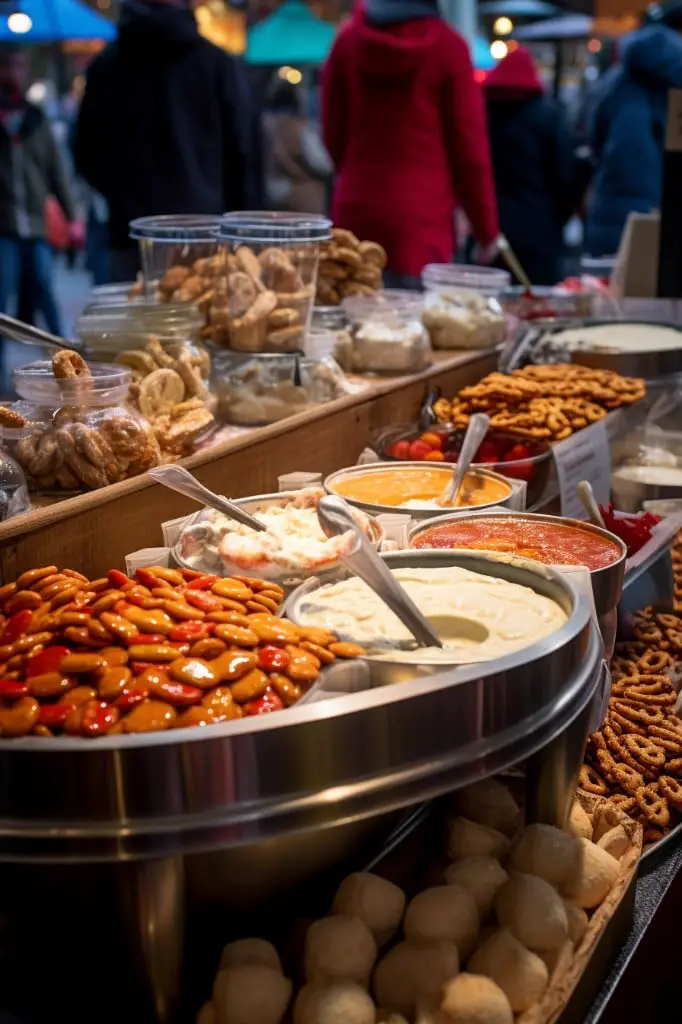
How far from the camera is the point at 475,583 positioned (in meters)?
1.45

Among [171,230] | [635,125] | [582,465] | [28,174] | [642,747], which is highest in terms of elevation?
[635,125]

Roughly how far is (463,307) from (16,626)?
6.82 feet

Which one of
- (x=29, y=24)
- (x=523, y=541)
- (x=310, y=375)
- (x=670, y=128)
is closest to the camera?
(x=523, y=541)

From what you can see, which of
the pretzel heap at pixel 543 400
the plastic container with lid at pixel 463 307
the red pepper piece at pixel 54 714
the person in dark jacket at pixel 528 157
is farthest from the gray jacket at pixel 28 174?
the red pepper piece at pixel 54 714

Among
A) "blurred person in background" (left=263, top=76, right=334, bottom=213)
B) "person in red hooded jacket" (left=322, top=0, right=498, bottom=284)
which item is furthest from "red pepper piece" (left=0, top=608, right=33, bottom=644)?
"blurred person in background" (left=263, top=76, right=334, bottom=213)

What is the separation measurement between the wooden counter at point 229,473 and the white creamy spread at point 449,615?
1.42ft

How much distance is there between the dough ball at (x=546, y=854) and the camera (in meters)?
1.28

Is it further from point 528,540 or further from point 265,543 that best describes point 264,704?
point 528,540

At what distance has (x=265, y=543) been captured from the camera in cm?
154

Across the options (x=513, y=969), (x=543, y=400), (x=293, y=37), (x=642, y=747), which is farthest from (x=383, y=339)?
(x=293, y=37)

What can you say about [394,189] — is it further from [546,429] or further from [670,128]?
[546,429]

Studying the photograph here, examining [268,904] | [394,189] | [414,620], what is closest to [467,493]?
[414,620]

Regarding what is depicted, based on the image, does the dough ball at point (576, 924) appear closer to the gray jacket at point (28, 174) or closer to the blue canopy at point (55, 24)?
the gray jacket at point (28, 174)

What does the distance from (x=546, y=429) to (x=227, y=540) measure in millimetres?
1183
